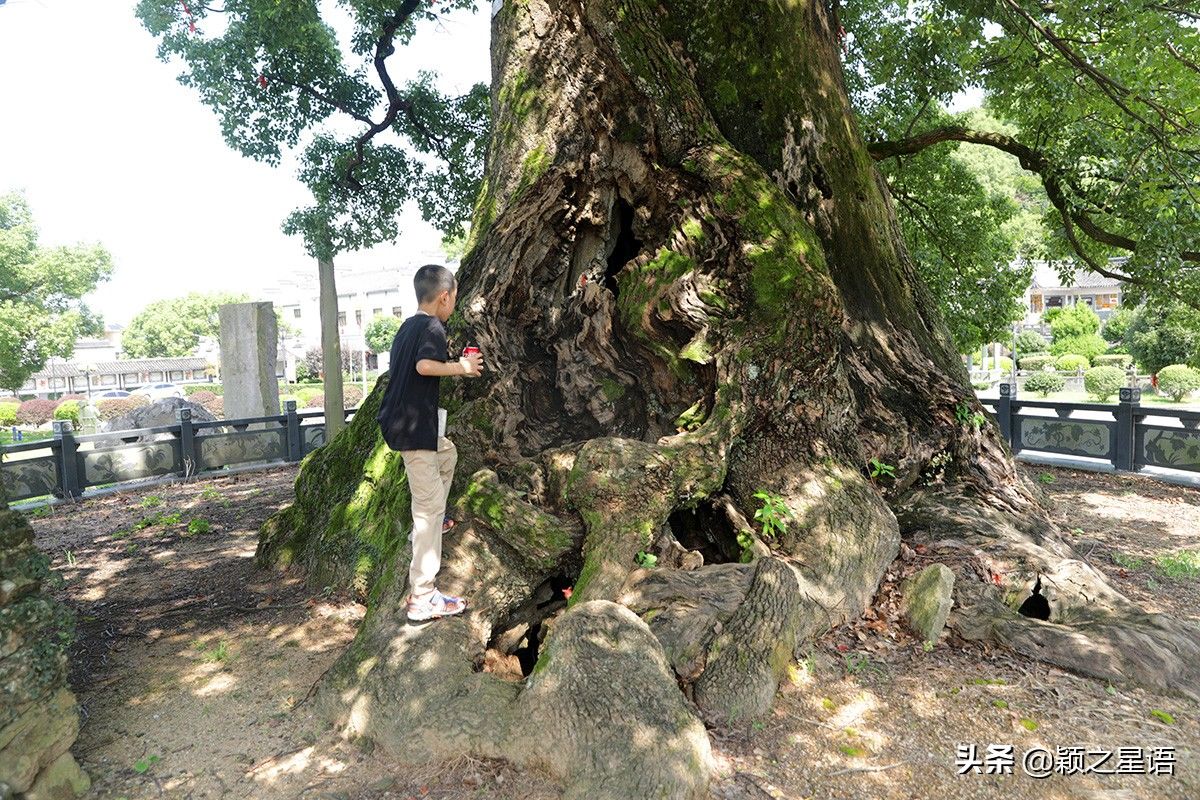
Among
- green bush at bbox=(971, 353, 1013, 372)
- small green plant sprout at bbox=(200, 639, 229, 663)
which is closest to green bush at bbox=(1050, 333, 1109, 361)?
green bush at bbox=(971, 353, 1013, 372)

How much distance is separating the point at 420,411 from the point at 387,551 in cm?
136

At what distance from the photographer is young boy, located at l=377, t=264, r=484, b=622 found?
380 cm

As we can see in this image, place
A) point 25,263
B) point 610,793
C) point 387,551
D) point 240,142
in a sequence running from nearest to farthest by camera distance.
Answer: point 610,793 < point 387,551 < point 240,142 < point 25,263

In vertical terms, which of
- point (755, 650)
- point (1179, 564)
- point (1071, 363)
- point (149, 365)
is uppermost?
point (149, 365)

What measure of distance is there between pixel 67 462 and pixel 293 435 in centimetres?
367

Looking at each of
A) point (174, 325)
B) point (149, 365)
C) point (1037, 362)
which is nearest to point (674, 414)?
point (1037, 362)

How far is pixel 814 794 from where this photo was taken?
3043 millimetres

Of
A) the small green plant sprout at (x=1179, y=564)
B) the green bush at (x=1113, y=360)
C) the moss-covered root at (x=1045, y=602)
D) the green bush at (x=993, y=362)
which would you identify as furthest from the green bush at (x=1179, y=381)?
the moss-covered root at (x=1045, y=602)

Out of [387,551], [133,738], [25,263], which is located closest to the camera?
[133,738]

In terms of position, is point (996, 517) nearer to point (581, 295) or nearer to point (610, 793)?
point (581, 295)

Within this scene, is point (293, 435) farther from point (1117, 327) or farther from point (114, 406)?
point (1117, 327)

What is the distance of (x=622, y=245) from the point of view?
5715 mm

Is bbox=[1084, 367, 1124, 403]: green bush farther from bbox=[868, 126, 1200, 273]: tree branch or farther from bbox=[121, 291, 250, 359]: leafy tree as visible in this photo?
bbox=[121, 291, 250, 359]: leafy tree

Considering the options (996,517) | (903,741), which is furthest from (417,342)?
(996,517)
